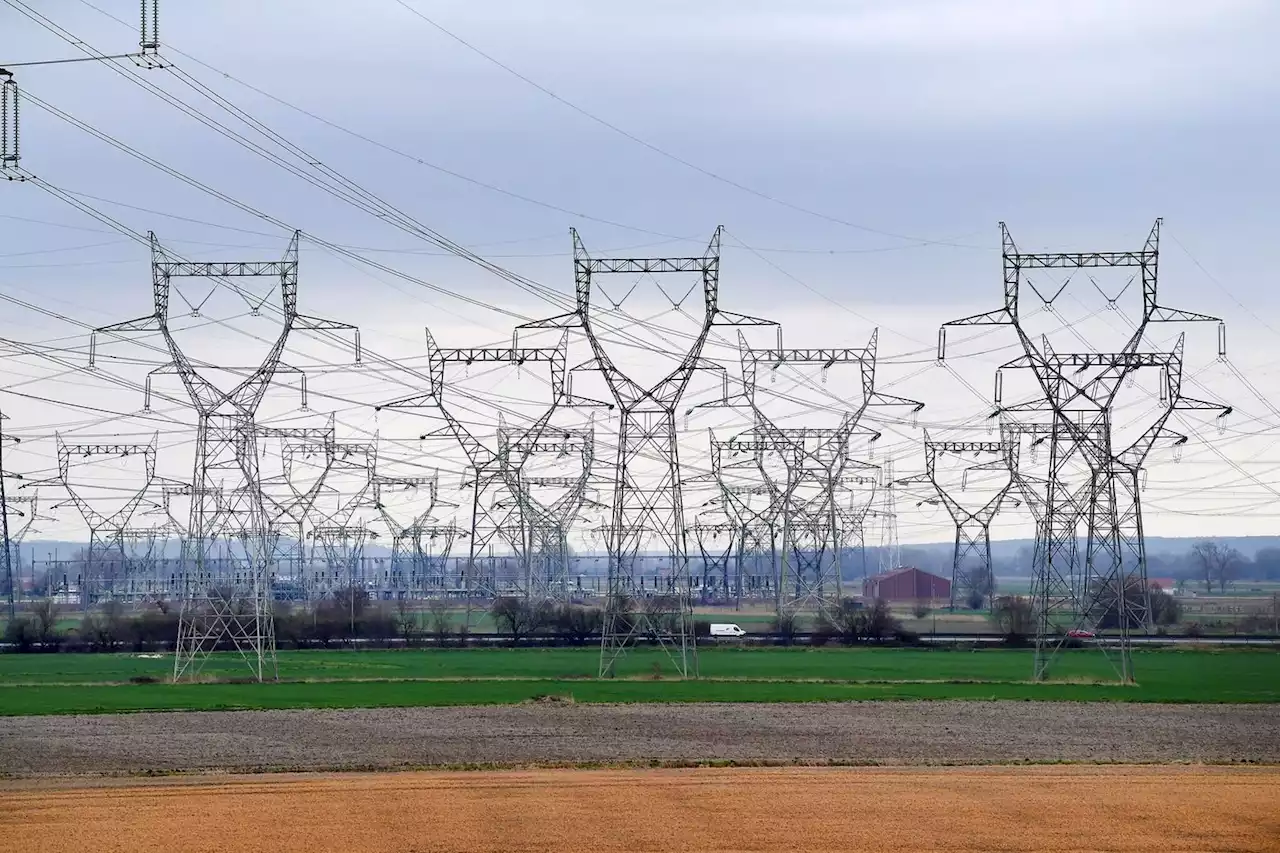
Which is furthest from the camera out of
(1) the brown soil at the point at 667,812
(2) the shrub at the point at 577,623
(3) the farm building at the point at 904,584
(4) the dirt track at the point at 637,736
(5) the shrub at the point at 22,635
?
(3) the farm building at the point at 904,584

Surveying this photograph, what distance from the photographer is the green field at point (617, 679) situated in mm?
56469

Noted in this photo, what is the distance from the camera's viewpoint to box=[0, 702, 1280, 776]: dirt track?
133 feet

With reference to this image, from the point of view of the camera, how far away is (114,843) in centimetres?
2944

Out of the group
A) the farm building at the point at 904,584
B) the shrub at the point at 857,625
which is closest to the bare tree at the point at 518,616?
the shrub at the point at 857,625

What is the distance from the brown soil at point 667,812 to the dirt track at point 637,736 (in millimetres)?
2614

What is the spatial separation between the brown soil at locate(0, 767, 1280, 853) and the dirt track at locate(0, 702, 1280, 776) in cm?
261

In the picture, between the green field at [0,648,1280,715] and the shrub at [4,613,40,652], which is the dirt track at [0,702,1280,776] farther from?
the shrub at [4,613,40,652]

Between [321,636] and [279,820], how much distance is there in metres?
64.8

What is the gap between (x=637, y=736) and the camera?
4500cm

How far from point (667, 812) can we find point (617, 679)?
1286 inches

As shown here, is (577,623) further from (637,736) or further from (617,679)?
(637,736)

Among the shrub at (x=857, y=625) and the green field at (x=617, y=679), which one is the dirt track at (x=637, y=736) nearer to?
the green field at (x=617, y=679)

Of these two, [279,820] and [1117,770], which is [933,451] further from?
[279,820]

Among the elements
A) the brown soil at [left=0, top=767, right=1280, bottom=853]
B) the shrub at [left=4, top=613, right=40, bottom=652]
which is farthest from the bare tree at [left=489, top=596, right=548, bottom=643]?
the brown soil at [left=0, top=767, right=1280, bottom=853]
